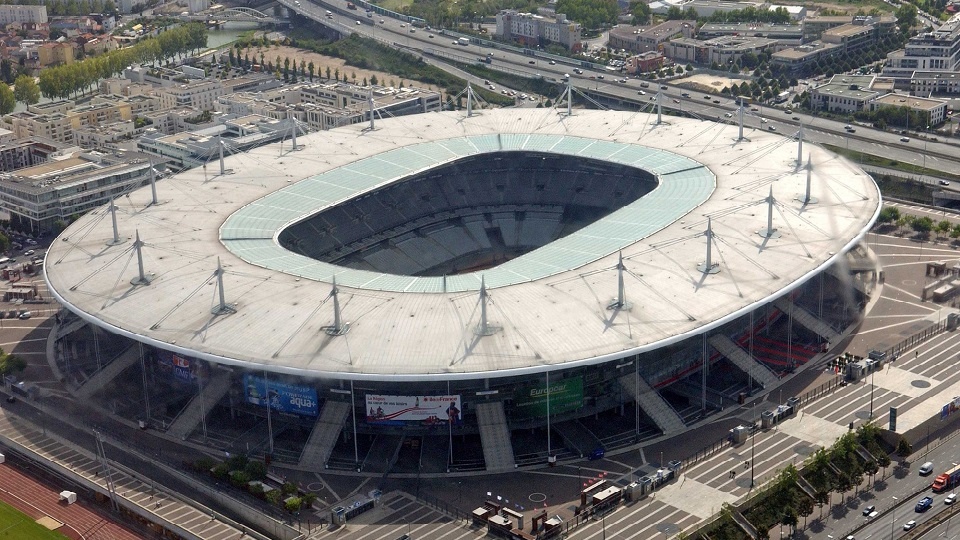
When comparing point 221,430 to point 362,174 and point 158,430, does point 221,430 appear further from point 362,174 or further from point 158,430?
point 362,174

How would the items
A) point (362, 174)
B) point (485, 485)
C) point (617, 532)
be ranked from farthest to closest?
point (362, 174) → point (485, 485) → point (617, 532)

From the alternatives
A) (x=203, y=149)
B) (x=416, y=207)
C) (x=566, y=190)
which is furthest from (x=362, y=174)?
(x=203, y=149)

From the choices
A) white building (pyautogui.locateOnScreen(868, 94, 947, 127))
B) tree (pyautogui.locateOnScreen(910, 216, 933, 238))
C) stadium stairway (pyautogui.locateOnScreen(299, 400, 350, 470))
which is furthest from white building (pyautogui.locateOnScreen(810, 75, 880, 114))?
stadium stairway (pyautogui.locateOnScreen(299, 400, 350, 470))

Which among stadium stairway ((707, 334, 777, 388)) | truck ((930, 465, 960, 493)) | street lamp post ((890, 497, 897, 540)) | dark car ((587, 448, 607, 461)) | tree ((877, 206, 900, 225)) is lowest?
street lamp post ((890, 497, 897, 540))

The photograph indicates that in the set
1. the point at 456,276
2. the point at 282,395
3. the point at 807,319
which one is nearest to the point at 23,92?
the point at 456,276

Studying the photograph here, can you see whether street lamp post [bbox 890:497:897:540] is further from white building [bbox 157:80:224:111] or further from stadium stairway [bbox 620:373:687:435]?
white building [bbox 157:80:224:111]
